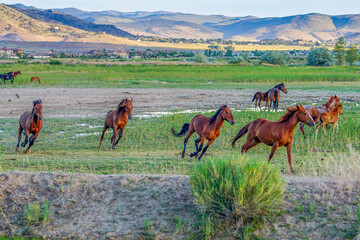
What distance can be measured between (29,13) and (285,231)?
194 metres

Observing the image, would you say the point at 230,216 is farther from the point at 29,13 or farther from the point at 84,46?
the point at 29,13

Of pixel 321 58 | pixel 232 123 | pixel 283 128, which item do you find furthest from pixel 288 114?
pixel 321 58

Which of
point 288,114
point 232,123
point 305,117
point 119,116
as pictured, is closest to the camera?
point 305,117

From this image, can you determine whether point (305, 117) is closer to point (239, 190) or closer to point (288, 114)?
point (288, 114)

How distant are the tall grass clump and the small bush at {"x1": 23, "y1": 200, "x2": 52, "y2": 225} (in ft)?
7.57

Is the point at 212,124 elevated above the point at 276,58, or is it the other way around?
the point at 276,58

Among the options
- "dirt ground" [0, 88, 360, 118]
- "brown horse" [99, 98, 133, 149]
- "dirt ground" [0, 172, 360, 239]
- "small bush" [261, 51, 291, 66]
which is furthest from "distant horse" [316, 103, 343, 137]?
"small bush" [261, 51, 291, 66]

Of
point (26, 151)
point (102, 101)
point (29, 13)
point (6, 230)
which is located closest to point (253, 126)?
point (6, 230)

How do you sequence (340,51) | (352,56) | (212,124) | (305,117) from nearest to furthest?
(305,117) → (212,124) → (352,56) → (340,51)

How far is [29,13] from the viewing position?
18325 centimetres

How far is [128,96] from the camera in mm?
29094

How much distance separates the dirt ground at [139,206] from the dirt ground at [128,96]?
13625 millimetres

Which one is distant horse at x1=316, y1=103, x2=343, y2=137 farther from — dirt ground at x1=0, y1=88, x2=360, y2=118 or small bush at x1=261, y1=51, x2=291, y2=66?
small bush at x1=261, y1=51, x2=291, y2=66

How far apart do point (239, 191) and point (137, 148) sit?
808 centimetres
